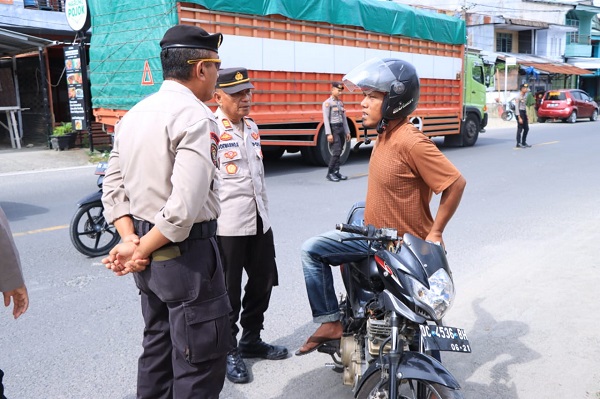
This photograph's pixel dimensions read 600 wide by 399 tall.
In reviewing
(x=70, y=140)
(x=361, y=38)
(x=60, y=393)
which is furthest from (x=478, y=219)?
(x=70, y=140)

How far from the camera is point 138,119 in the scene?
2186 mm

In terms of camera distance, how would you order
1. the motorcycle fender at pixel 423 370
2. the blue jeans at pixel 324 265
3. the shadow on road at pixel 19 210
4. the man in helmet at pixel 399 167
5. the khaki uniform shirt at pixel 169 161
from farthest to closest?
the shadow on road at pixel 19 210 < the blue jeans at pixel 324 265 < the man in helmet at pixel 399 167 < the motorcycle fender at pixel 423 370 < the khaki uniform shirt at pixel 169 161

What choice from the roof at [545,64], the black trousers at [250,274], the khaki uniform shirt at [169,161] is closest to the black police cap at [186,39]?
the khaki uniform shirt at [169,161]

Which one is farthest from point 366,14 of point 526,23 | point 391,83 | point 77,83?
point 526,23

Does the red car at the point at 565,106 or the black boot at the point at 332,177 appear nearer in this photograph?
the black boot at the point at 332,177

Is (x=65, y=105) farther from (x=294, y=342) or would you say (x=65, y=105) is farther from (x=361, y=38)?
(x=294, y=342)

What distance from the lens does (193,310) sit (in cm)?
221

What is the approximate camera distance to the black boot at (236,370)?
3262mm

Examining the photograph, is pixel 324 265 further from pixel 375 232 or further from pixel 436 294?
pixel 436 294

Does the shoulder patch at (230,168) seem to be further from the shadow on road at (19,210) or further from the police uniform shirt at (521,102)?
the police uniform shirt at (521,102)

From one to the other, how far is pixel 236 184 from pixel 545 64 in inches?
1425

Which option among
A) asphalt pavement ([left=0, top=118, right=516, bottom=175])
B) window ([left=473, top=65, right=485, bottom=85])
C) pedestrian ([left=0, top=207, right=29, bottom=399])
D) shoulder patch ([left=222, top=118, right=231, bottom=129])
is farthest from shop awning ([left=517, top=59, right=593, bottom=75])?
pedestrian ([left=0, top=207, right=29, bottom=399])

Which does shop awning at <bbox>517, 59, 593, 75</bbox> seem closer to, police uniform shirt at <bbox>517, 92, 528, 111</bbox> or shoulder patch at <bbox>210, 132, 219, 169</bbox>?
police uniform shirt at <bbox>517, 92, 528, 111</bbox>

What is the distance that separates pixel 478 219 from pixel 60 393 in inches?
211
